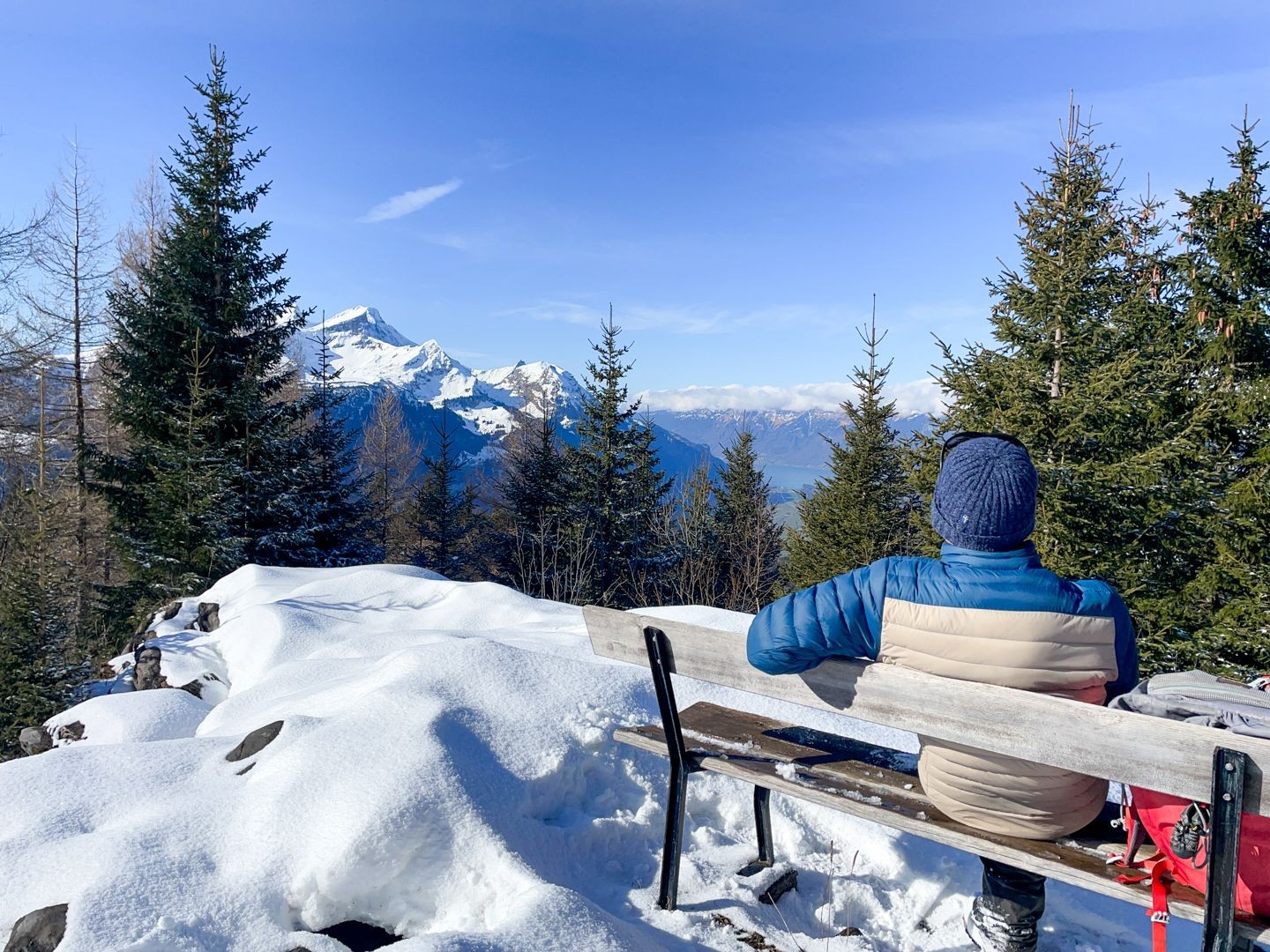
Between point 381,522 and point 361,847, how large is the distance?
1924 cm

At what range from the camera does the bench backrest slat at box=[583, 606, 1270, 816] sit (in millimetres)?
1712

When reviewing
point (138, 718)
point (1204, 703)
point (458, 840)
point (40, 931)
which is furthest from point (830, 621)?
point (138, 718)

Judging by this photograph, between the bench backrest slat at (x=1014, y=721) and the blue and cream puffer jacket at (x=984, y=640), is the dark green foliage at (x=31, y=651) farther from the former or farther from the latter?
the blue and cream puffer jacket at (x=984, y=640)

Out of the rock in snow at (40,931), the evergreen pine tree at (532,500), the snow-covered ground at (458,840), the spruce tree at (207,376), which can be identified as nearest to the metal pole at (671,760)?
the snow-covered ground at (458,840)

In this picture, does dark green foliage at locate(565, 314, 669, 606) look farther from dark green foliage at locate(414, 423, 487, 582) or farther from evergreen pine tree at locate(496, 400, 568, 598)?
dark green foliage at locate(414, 423, 487, 582)

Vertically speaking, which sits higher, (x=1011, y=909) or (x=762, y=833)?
(x=1011, y=909)

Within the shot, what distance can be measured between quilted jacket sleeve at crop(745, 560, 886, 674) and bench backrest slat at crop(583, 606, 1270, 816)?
3.2 inches

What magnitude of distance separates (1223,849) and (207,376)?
16.3m

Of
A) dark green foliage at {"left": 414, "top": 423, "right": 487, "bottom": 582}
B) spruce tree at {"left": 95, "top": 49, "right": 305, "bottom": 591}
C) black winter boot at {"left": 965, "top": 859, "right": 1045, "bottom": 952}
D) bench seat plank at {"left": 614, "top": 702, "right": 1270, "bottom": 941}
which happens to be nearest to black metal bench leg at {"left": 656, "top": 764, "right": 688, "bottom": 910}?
bench seat plank at {"left": 614, "top": 702, "right": 1270, "bottom": 941}

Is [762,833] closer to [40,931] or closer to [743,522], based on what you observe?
[40,931]

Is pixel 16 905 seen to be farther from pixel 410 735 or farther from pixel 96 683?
pixel 96 683

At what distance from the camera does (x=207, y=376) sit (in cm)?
1420

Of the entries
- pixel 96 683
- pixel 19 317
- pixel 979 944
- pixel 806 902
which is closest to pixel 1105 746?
pixel 979 944

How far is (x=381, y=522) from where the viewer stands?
20.7 metres
